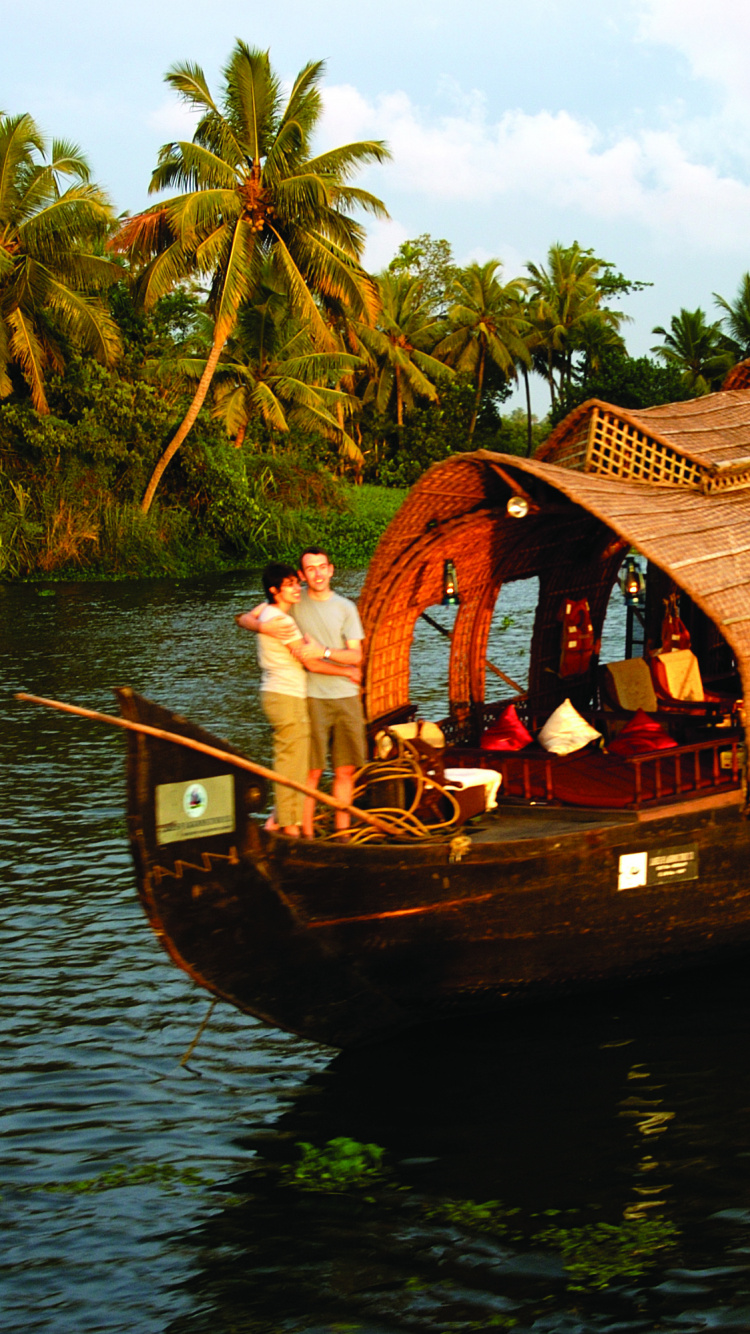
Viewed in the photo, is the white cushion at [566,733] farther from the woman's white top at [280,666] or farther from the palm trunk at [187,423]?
the palm trunk at [187,423]

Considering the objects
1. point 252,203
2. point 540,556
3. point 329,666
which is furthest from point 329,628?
point 252,203

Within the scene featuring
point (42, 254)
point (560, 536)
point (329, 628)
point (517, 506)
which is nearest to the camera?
point (329, 628)

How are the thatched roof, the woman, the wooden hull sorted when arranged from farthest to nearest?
the thatched roof
the woman
the wooden hull

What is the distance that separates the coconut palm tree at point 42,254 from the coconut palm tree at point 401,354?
41.0ft

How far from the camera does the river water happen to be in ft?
11.0

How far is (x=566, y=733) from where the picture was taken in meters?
5.75

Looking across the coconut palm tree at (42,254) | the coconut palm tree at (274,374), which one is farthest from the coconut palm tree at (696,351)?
the coconut palm tree at (42,254)

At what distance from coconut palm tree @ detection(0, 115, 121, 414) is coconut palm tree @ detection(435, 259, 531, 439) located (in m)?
16.8

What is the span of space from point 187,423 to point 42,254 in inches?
141

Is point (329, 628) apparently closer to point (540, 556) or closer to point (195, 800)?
point (195, 800)

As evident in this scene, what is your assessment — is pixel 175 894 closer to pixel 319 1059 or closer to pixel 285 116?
pixel 319 1059

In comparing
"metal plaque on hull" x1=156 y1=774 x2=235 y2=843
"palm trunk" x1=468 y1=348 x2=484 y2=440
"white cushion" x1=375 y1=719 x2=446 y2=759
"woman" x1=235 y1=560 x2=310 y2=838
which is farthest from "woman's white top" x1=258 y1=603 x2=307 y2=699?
"palm trunk" x1=468 y1=348 x2=484 y2=440

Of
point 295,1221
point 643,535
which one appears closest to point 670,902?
point 643,535

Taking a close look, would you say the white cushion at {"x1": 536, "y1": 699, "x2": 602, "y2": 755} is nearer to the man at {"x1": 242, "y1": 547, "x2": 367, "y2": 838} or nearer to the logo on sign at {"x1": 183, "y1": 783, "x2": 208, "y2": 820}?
the man at {"x1": 242, "y1": 547, "x2": 367, "y2": 838}
